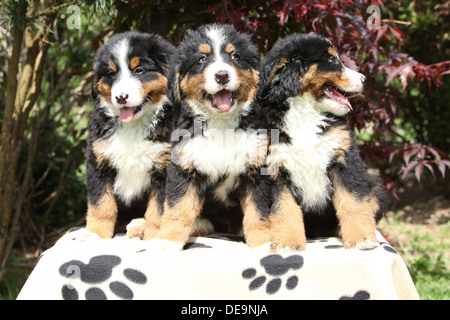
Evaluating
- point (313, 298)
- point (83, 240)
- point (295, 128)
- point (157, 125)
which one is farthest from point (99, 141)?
point (313, 298)

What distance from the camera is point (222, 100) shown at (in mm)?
2840

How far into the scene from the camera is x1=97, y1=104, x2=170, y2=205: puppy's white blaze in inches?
120

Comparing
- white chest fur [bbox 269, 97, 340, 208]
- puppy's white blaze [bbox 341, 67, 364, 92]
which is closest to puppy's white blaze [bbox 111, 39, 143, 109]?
white chest fur [bbox 269, 97, 340, 208]

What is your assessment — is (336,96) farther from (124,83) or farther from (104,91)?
(104,91)

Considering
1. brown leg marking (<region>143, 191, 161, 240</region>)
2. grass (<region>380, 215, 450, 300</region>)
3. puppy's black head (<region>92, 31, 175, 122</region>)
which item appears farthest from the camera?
grass (<region>380, 215, 450, 300</region>)

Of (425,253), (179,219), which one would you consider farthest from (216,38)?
(425,253)

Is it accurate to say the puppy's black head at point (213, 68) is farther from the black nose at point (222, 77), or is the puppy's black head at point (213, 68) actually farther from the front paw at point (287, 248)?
the front paw at point (287, 248)

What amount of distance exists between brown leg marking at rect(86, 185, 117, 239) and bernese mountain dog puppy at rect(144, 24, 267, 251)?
46 cm

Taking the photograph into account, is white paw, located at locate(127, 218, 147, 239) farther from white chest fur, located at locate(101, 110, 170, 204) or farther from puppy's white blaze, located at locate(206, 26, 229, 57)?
puppy's white blaze, located at locate(206, 26, 229, 57)

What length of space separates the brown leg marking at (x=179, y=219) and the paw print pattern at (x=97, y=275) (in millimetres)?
277

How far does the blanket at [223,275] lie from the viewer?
255 centimetres

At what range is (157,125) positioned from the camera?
3107mm
